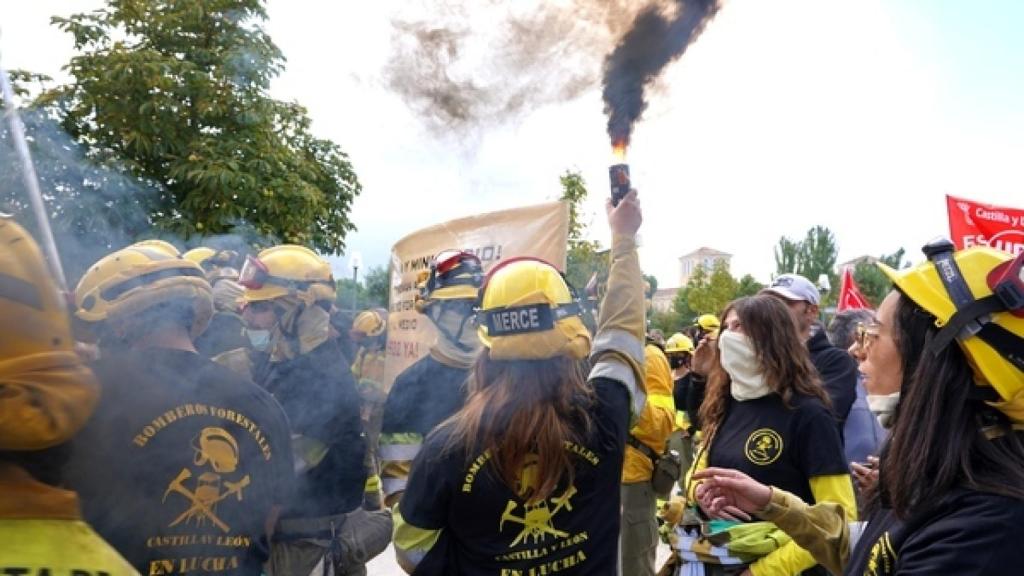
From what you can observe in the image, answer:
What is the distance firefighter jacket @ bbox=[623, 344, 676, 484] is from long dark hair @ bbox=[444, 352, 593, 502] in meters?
2.57

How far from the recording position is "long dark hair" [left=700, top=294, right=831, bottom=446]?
3494 millimetres

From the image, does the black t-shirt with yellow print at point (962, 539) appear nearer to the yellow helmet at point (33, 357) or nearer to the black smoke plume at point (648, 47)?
the yellow helmet at point (33, 357)

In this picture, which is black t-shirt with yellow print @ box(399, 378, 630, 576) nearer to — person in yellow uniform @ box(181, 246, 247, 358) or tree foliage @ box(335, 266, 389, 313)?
person in yellow uniform @ box(181, 246, 247, 358)

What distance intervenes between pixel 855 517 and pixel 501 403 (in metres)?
1.59

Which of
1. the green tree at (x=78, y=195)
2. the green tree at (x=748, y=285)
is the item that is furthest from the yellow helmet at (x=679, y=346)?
the green tree at (x=748, y=285)

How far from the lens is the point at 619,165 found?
3.17 m

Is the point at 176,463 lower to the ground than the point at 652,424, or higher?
higher

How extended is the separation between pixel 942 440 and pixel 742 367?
1.76m

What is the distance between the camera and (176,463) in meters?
2.43

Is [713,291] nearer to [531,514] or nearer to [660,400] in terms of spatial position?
[660,400]

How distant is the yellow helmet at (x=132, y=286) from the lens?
2588mm

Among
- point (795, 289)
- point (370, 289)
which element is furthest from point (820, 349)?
point (370, 289)

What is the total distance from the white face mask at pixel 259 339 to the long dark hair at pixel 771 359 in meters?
2.36

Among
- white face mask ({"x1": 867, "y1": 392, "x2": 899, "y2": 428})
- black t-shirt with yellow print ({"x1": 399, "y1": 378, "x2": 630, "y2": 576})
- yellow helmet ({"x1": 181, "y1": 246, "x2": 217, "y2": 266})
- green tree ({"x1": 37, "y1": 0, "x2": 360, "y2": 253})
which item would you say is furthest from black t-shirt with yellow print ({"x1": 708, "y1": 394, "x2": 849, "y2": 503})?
green tree ({"x1": 37, "y1": 0, "x2": 360, "y2": 253})
